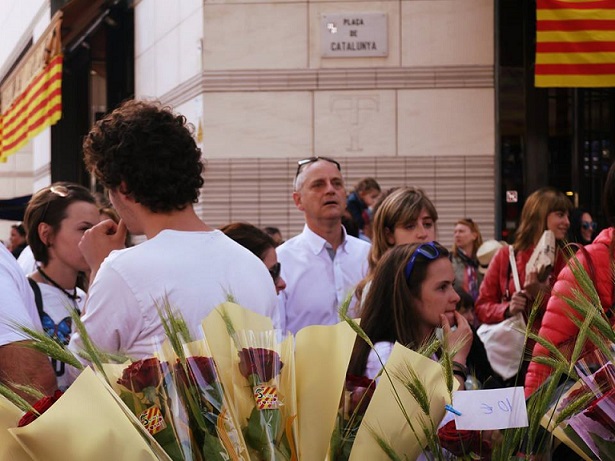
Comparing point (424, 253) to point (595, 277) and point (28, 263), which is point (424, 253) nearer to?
point (595, 277)

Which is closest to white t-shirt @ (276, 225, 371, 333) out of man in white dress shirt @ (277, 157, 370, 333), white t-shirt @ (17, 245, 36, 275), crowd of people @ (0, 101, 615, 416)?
man in white dress shirt @ (277, 157, 370, 333)

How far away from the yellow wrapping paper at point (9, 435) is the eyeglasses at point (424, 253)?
7.34 ft

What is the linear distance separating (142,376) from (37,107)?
61.0 ft

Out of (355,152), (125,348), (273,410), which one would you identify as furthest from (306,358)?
(355,152)

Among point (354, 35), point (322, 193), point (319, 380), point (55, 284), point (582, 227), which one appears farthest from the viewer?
point (354, 35)

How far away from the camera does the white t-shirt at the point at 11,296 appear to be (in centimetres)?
322

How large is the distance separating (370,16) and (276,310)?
970 centimetres

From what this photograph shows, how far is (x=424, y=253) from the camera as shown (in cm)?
404

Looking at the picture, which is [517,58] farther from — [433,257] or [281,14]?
[433,257]

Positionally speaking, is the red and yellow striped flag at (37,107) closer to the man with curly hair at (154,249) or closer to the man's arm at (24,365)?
the man with curly hair at (154,249)

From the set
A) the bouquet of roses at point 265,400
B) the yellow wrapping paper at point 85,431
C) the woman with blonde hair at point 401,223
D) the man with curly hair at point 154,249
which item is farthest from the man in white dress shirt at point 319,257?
the yellow wrapping paper at point 85,431

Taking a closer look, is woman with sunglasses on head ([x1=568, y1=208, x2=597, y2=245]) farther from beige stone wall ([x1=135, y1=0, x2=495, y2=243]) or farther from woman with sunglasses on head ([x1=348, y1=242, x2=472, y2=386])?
woman with sunglasses on head ([x1=348, y1=242, x2=472, y2=386])

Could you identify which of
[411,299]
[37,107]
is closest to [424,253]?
[411,299]

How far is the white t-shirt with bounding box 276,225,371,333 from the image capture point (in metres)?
6.22
